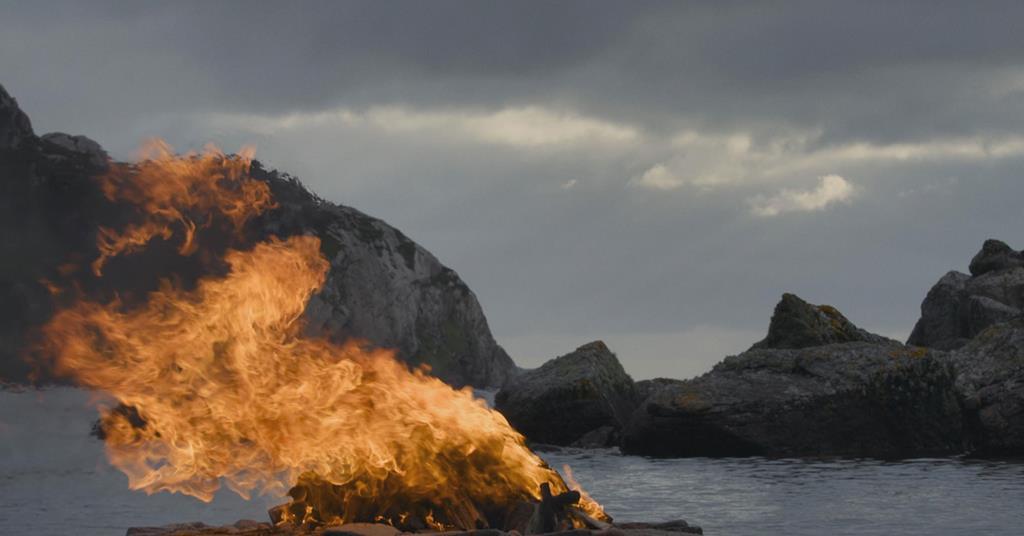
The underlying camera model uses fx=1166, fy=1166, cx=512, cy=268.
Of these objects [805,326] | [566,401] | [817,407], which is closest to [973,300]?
[805,326]

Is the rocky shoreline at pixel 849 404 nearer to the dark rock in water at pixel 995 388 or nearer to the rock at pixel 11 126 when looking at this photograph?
the dark rock in water at pixel 995 388

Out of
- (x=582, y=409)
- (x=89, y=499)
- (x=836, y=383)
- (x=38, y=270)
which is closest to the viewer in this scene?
(x=89, y=499)

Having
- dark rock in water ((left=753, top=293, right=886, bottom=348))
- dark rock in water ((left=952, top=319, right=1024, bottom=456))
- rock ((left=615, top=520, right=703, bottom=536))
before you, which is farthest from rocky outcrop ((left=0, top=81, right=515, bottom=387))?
rock ((left=615, top=520, right=703, bottom=536))

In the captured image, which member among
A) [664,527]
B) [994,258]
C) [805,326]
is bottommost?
[664,527]

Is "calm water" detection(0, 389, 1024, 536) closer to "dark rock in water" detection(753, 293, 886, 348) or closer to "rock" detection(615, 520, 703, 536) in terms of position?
"rock" detection(615, 520, 703, 536)

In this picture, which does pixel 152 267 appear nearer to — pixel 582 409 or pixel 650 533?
pixel 582 409

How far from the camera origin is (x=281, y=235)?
9206 cm

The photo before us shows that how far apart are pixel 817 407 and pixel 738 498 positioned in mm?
9191

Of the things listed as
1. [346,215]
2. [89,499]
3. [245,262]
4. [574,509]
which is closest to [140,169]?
[245,262]

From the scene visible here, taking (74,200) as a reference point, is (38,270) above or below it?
below

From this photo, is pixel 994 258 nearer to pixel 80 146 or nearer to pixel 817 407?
pixel 817 407

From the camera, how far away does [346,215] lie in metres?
104

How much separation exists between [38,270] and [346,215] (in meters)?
33.6

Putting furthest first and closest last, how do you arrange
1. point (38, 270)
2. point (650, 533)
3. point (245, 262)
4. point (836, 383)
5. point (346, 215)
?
point (346, 215)
point (38, 270)
point (836, 383)
point (245, 262)
point (650, 533)
